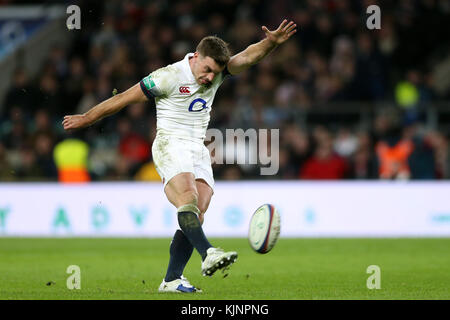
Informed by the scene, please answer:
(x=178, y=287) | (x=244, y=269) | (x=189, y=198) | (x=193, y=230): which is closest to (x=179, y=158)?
(x=189, y=198)

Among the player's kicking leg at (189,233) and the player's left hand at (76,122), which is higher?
the player's left hand at (76,122)

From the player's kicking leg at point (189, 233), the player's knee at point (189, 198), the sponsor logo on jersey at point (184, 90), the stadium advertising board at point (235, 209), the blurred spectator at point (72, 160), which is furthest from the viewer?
the blurred spectator at point (72, 160)

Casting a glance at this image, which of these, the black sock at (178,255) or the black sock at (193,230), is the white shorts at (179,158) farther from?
the black sock at (178,255)

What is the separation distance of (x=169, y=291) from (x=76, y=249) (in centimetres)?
613

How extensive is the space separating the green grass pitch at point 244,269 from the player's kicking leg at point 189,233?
0.31 metres

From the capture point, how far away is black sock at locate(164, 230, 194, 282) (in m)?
8.40

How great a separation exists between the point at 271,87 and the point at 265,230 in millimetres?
11549

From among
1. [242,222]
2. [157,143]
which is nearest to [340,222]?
[242,222]

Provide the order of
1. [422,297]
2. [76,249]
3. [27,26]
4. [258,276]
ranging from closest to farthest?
[422,297], [258,276], [76,249], [27,26]

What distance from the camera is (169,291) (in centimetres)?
827

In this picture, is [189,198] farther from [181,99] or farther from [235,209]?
[235,209]

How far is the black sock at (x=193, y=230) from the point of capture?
7770 mm

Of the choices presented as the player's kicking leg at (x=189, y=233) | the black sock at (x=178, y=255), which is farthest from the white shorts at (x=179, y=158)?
the black sock at (x=178, y=255)

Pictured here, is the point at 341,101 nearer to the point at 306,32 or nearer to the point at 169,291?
the point at 306,32
